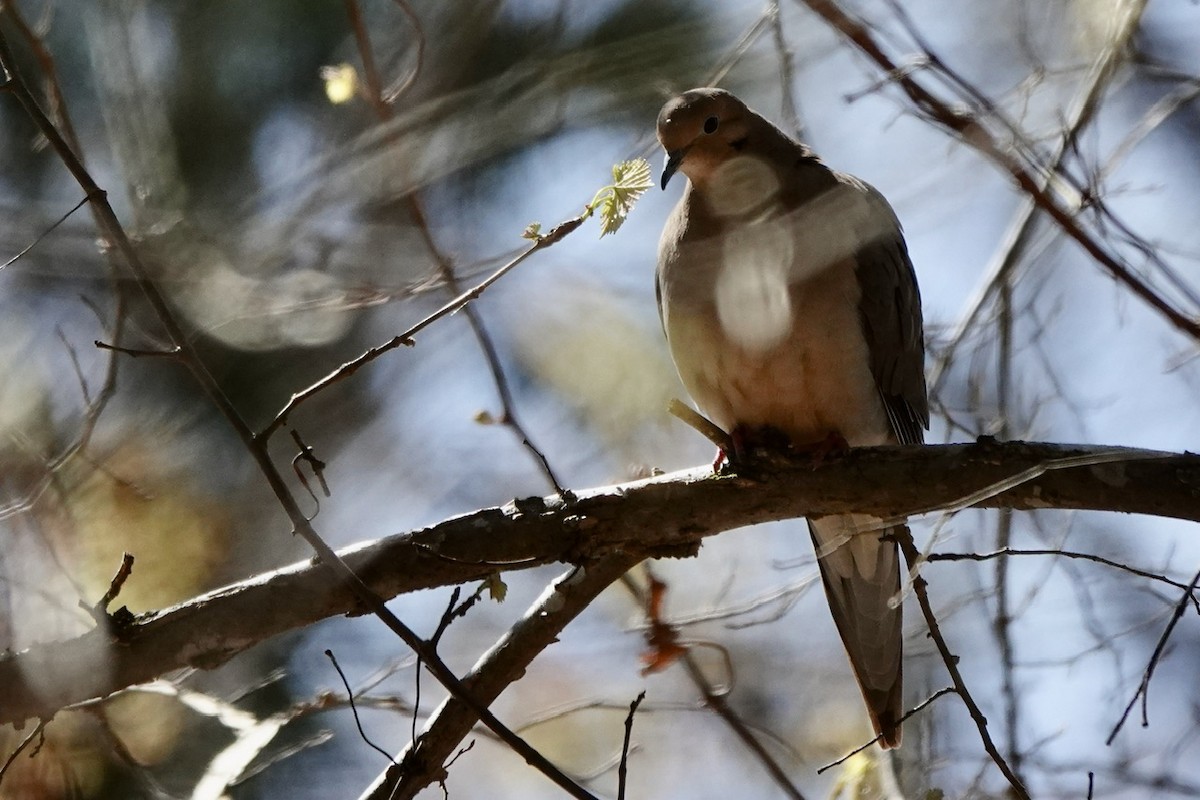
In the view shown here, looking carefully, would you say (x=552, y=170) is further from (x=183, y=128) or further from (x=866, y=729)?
(x=866, y=729)

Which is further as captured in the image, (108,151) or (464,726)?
(108,151)

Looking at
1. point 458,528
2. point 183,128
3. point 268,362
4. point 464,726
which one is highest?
point 183,128

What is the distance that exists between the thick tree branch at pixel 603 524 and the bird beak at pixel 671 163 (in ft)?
3.56

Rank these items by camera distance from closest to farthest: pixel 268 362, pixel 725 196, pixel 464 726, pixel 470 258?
pixel 464 726 → pixel 725 196 → pixel 470 258 → pixel 268 362

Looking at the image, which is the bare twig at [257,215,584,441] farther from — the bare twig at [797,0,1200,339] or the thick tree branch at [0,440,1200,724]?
the bare twig at [797,0,1200,339]

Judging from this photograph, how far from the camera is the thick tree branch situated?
242 cm

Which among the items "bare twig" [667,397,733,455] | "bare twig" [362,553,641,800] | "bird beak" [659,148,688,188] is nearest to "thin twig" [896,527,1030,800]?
"bare twig" [667,397,733,455]

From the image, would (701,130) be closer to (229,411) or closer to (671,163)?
(671,163)

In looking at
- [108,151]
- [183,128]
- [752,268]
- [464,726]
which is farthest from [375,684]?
[183,128]

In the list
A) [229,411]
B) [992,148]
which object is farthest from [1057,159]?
[229,411]

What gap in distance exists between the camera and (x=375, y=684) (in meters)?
3.46

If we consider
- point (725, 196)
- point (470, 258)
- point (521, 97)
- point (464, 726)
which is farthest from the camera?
point (470, 258)

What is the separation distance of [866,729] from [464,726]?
7.85 ft

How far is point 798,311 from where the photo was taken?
338 cm
